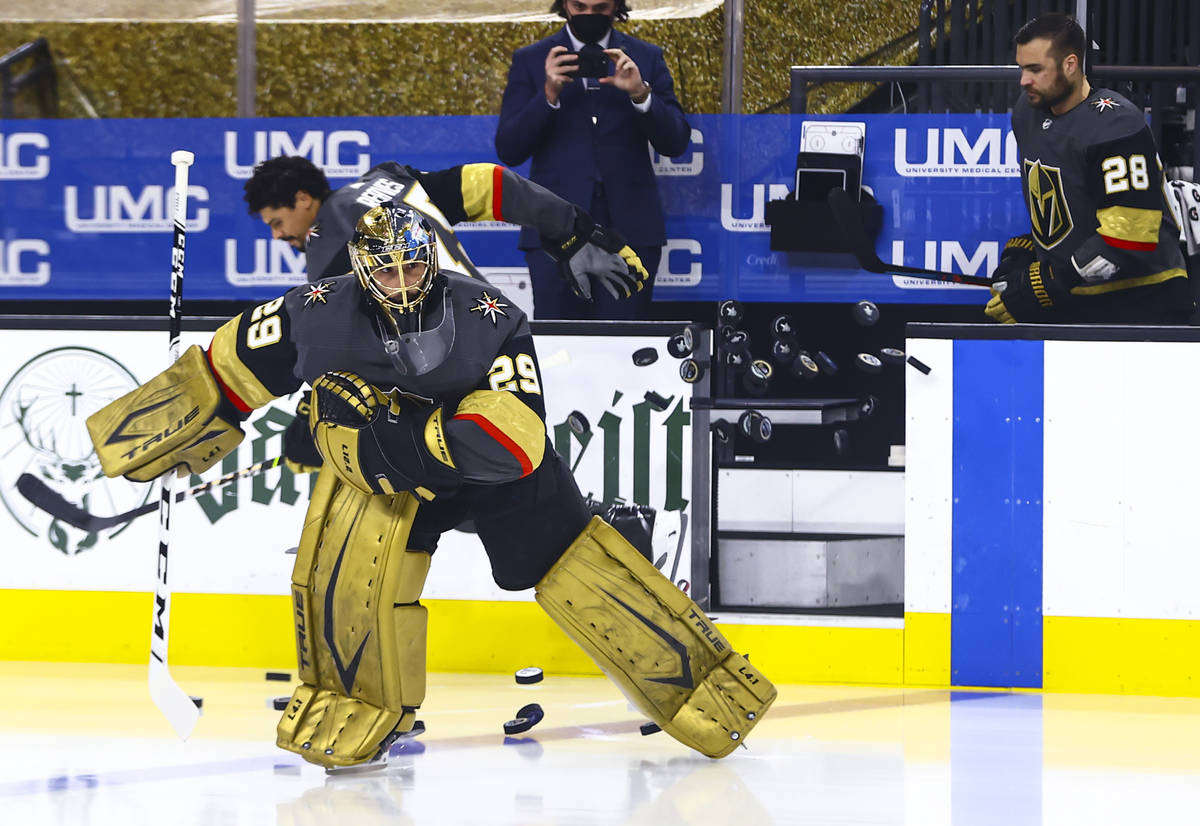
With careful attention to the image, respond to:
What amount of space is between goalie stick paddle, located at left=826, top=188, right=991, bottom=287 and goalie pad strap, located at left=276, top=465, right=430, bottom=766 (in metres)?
2.03

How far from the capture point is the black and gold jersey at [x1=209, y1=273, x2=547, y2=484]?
2930 millimetres

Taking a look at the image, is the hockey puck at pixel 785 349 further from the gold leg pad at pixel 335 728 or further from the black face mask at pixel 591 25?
the gold leg pad at pixel 335 728

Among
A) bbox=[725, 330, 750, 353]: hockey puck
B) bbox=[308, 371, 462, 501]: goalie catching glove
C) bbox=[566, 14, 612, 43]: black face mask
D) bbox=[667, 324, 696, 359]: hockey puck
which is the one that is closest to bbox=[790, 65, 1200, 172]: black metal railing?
bbox=[566, 14, 612, 43]: black face mask

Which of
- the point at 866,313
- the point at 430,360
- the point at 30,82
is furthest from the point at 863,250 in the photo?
the point at 30,82

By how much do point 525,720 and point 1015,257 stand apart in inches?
83.5

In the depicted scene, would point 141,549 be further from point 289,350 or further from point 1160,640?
point 1160,640

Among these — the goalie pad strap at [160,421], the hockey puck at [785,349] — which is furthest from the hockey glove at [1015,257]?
the goalie pad strap at [160,421]

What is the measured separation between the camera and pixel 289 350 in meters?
3.13

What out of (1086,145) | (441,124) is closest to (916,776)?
(1086,145)

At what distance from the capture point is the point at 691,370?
13.5 feet

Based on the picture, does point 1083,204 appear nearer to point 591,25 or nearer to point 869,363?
point 869,363

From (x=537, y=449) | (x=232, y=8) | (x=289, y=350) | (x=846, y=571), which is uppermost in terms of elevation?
(x=232, y=8)

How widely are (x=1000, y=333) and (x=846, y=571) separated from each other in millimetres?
803

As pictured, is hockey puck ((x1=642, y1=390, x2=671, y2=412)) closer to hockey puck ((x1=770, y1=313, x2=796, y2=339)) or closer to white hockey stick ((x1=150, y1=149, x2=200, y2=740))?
hockey puck ((x1=770, y1=313, x2=796, y2=339))
